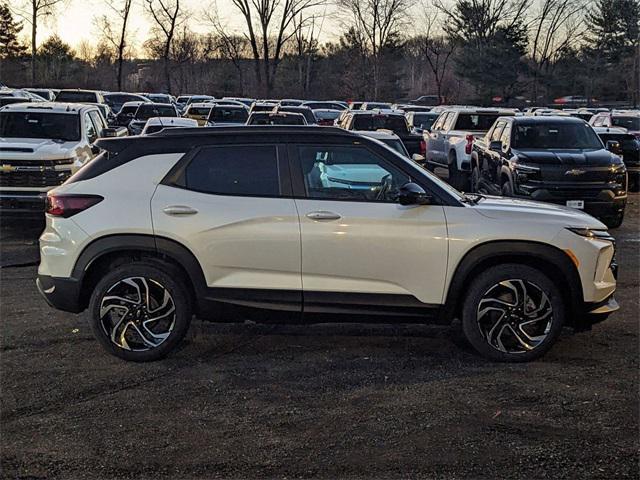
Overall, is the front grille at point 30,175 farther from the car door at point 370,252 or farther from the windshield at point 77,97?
the windshield at point 77,97

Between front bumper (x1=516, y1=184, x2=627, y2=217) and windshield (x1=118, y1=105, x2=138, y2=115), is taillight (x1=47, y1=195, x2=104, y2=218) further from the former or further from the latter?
windshield (x1=118, y1=105, x2=138, y2=115)

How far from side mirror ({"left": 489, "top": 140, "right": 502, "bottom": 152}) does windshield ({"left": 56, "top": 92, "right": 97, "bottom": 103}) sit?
1956 cm

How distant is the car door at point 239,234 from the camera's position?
564cm

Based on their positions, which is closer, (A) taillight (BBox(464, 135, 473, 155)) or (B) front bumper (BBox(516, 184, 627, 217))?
(B) front bumper (BBox(516, 184, 627, 217))

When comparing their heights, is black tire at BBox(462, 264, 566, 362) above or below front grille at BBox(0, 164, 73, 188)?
below

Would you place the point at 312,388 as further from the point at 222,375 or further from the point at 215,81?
the point at 215,81

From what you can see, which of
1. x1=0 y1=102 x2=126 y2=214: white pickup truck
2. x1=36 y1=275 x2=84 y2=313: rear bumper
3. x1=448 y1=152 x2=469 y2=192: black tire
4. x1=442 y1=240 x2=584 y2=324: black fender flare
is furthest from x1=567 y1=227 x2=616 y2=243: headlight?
x1=448 y1=152 x2=469 y2=192: black tire

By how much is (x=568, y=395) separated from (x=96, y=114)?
1121 centimetres

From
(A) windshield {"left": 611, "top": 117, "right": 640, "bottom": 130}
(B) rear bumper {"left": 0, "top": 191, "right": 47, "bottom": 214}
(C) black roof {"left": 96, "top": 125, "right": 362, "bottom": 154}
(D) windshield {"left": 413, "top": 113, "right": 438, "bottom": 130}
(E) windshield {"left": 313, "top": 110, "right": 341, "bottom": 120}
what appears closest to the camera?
(C) black roof {"left": 96, "top": 125, "right": 362, "bottom": 154}

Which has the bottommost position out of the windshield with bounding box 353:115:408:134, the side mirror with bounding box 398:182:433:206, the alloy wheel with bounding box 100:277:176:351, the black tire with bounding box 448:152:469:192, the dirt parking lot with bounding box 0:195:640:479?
the dirt parking lot with bounding box 0:195:640:479

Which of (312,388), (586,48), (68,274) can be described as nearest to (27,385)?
(68,274)

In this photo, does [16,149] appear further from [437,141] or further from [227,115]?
[227,115]

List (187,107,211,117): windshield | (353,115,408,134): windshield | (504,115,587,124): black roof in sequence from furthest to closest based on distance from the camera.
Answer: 1. (187,107,211,117): windshield
2. (353,115,408,134): windshield
3. (504,115,587,124): black roof

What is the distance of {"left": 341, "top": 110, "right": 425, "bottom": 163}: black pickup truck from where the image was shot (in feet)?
59.4
